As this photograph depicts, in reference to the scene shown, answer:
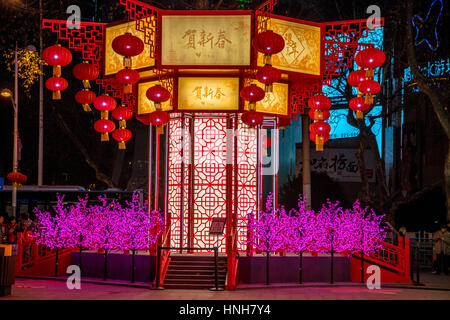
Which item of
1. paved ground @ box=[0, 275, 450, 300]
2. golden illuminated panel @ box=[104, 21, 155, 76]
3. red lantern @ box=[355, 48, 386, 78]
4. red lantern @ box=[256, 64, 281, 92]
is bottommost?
paved ground @ box=[0, 275, 450, 300]

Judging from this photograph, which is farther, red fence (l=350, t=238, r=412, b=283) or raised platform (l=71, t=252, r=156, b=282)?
red fence (l=350, t=238, r=412, b=283)

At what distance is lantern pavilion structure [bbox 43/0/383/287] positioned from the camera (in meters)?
13.9

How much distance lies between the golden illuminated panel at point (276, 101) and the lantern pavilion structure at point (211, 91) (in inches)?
1.0

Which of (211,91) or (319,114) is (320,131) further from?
(211,91)

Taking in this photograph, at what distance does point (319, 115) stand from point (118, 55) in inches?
203

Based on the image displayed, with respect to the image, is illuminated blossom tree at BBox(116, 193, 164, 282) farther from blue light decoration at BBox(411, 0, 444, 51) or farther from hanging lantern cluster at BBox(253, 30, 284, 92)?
blue light decoration at BBox(411, 0, 444, 51)

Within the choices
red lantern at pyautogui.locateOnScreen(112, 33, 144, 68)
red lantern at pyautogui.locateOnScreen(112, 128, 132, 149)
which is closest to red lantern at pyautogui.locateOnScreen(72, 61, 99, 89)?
red lantern at pyautogui.locateOnScreen(112, 33, 144, 68)

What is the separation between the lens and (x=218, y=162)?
49.4ft

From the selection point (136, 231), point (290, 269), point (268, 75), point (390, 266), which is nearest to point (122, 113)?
point (136, 231)

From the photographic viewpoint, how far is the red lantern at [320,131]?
15195mm

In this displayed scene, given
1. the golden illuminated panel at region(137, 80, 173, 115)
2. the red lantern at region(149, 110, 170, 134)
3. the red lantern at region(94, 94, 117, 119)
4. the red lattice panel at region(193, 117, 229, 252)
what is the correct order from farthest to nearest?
1. the golden illuminated panel at region(137, 80, 173, 115)
2. the red lattice panel at region(193, 117, 229, 252)
3. the red lantern at region(94, 94, 117, 119)
4. the red lantern at region(149, 110, 170, 134)

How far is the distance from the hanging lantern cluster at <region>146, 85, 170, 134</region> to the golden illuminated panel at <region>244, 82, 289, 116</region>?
2.49 metres

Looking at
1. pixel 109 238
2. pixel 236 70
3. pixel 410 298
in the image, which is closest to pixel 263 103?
pixel 236 70

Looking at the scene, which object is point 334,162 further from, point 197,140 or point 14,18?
point 14,18
